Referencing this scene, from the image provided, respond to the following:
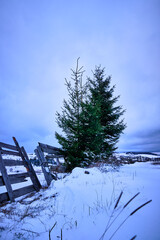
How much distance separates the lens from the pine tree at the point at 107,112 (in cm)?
932

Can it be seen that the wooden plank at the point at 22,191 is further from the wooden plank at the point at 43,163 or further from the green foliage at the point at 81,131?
the green foliage at the point at 81,131

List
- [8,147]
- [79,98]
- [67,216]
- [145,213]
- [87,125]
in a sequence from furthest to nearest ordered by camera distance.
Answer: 1. [79,98]
2. [87,125]
3. [8,147]
4. [67,216]
5. [145,213]

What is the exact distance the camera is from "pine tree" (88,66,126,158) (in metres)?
9.32

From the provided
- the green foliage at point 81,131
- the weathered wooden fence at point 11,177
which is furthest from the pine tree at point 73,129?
the weathered wooden fence at point 11,177

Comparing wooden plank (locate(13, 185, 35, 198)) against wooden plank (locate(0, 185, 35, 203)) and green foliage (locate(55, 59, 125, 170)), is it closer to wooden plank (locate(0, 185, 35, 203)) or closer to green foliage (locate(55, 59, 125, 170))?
wooden plank (locate(0, 185, 35, 203))

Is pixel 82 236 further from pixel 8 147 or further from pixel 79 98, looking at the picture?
pixel 79 98

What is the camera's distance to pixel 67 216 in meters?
1.63

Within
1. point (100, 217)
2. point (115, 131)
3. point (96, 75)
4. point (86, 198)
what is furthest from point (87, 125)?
point (96, 75)

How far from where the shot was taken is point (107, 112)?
1034cm

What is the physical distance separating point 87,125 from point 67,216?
5733 millimetres

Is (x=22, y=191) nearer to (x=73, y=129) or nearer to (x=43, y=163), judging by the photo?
(x=43, y=163)

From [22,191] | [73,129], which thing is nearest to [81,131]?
[73,129]

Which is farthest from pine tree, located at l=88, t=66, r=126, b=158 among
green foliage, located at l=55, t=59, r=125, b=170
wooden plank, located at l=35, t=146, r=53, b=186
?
wooden plank, located at l=35, t=146, r=53, b=186

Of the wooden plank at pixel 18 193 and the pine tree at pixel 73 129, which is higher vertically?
the pine tree at pixel 73 129
